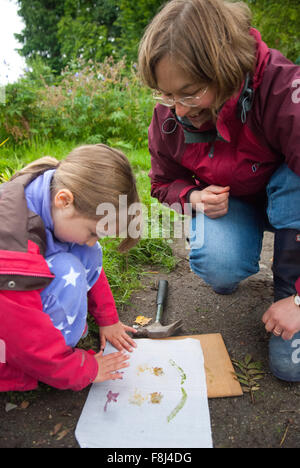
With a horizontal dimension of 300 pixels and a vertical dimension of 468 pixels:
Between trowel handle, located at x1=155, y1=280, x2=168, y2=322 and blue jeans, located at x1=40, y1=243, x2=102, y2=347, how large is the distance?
1.68ft

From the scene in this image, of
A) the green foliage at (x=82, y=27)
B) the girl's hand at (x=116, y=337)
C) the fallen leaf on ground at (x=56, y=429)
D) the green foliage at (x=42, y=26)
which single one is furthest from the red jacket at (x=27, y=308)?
the green foliage at (x=42, y=26)

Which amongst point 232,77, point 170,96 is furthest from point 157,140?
point 232,77

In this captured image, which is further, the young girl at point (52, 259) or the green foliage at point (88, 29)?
the green foliage at point (88, 29)

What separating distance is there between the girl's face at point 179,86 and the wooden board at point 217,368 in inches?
37.9

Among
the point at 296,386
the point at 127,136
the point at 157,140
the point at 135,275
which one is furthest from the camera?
the point at 127,136

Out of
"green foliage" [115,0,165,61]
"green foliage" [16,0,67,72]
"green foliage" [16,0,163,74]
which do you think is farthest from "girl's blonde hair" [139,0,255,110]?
"green foliage" [16,0,67,72]

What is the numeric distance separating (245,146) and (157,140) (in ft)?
1.41

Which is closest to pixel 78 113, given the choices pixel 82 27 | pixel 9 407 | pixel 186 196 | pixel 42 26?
pixel 186 196

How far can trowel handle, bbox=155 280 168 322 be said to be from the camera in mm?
1866

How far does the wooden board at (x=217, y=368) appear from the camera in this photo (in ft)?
4.79

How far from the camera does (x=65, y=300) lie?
1315mm

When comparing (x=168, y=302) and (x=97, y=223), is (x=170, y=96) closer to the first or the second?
(x=97, y=223)

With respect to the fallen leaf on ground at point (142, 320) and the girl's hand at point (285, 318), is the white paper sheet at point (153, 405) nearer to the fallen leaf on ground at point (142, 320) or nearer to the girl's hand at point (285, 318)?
the fallen leaf on ground at point (142, 320)

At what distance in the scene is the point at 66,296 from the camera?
132 centimetres
